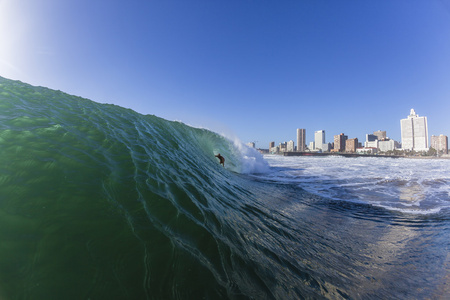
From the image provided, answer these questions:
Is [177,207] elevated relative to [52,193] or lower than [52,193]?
lower

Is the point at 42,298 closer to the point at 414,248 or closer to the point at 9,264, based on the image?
the point at 9,264

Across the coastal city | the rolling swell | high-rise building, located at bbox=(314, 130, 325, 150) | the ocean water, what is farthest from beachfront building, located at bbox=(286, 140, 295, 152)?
the rolling swell

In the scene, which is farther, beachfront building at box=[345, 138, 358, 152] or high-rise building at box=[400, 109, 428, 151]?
beachfront building at box=[345, 138, 358, 152]

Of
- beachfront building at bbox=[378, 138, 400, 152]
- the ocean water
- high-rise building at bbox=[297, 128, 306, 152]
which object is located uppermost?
high-rise building at bbox=[297, 128, 306, 152]

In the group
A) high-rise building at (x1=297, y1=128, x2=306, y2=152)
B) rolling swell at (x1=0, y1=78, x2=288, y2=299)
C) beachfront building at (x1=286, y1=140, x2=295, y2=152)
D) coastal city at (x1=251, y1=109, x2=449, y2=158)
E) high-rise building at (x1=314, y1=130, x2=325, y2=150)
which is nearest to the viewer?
rolling swell at (x1=0, y1=78, x2=288, y2=299)

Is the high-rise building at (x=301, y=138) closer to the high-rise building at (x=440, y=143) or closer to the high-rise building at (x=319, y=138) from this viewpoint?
the high-rise building at (x=319, y=138)

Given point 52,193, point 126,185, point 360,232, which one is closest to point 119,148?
point 126,185

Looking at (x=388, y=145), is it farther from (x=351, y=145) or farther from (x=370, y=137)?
(x=370, y=137)

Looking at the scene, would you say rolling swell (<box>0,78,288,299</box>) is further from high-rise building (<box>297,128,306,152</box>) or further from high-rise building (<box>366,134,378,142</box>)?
high-rise building (<box>366,134,378,142</box>)
